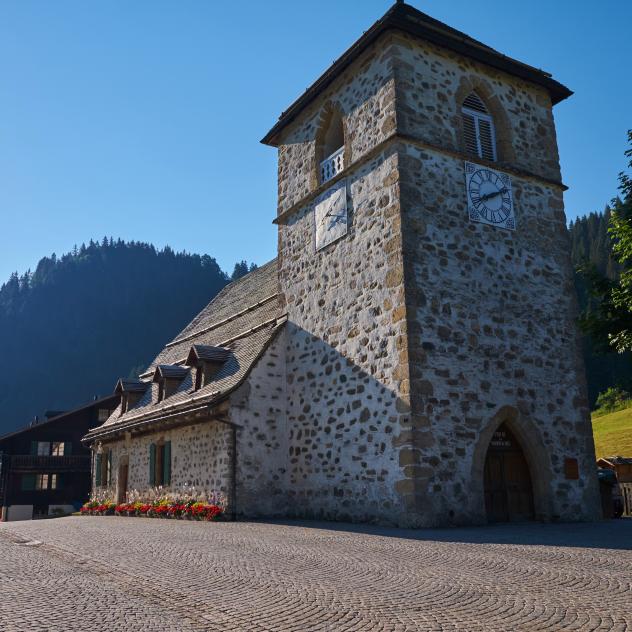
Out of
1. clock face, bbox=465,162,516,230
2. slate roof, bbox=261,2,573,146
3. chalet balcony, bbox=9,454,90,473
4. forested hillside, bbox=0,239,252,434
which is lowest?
chalet balcony, bbox=9,454,90,473

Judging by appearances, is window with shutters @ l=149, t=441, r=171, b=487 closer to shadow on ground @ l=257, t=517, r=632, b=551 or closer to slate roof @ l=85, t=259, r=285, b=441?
slate roof @ l=85, t=259, r=285, b=441

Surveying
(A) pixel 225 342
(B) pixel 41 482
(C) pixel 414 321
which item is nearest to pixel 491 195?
(C) pixel 414 321

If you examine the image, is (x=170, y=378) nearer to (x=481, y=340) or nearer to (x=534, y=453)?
(x=481, y=340)

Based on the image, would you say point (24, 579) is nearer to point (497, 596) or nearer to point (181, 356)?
Answer: point (497, 596)

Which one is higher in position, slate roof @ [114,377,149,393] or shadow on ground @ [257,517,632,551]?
slate roof @ [114,377,149,393]

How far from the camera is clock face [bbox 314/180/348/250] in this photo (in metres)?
16.6

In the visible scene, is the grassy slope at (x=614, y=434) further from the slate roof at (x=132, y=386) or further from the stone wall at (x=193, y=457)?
the stone wall at (x=193, y=457)

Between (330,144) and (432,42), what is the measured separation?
147 inches

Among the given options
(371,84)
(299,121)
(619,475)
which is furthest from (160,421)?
(619,475)

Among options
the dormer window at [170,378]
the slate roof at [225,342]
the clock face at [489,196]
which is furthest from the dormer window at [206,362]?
the clock face at [489,196]

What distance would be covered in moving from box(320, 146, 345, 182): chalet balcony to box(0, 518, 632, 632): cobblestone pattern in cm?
954

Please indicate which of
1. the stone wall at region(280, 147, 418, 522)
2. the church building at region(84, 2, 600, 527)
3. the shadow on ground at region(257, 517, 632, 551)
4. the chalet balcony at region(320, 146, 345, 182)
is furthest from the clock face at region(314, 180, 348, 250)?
the shadow on ground at region(257, 517, 632, 551)

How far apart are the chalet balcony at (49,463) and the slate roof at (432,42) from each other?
→ 3508cm

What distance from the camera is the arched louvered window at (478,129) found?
1648 cm
